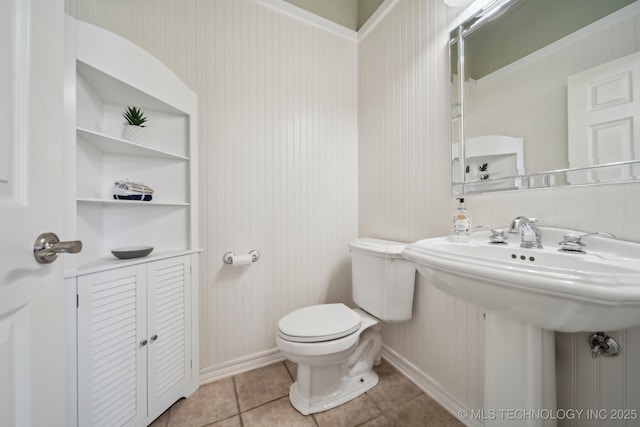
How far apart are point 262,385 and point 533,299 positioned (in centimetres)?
139

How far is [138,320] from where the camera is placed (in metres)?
0.97

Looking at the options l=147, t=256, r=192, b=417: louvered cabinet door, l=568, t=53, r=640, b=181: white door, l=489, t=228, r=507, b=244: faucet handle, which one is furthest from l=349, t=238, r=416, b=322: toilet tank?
l=147, t=256, r=192, b=417: louvered cabinet door

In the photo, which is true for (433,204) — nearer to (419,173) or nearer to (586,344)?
(419,173)

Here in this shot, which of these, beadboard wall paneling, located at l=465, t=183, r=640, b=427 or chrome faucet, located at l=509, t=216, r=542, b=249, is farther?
chrome faucet, located at l=509, t=216, r=542, b=249

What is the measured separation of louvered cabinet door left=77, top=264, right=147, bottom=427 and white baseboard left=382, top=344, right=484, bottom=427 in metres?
1.33

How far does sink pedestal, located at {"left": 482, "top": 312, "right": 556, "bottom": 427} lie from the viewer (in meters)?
0.66

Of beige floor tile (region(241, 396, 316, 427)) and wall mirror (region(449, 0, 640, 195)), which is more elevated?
wall mirror (region(449, 0, 640, 195))

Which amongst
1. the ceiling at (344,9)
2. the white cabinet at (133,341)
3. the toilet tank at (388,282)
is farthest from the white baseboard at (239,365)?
the ceiling at (344,9)

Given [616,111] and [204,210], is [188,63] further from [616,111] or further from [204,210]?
[616,111]

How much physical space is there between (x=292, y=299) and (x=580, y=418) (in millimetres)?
1363

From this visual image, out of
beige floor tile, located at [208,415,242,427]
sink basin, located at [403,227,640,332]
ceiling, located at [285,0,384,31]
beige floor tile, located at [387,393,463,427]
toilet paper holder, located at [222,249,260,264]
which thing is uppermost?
ceiling, located at [285,0,384,31]

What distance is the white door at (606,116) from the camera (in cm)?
71

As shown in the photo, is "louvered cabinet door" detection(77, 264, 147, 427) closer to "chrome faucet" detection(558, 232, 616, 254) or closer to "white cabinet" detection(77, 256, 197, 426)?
"white cabinet" detection(77, 256, 197, 426)

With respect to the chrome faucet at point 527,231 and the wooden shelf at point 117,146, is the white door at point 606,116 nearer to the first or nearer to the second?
the chrome faucet at point 527,231
